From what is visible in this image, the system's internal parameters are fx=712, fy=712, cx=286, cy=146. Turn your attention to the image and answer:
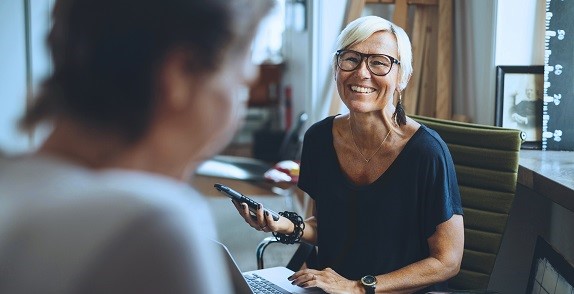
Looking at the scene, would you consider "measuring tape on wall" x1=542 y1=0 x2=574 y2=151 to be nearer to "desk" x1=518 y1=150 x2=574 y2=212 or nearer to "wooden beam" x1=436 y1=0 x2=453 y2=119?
"desk" x1=518 y1=150 x2=574 y2=212

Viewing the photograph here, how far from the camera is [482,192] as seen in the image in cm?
205

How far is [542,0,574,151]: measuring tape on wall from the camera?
7.96 feet

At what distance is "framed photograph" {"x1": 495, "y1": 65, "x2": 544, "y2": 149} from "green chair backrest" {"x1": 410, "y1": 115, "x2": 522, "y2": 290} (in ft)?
1.72

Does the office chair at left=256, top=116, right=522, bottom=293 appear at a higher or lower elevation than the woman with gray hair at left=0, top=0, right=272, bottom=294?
lower

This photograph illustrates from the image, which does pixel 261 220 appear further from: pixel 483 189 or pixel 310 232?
pixel 483 189

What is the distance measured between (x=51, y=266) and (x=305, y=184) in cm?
160

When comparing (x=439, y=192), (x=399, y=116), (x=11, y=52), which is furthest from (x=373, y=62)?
(x=11, y=52)

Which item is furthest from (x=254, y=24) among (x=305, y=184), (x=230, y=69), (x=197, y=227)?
(x=305, y=184)

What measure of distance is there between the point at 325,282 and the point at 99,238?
117cm

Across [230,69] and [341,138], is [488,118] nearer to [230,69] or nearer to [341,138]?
[341,138]

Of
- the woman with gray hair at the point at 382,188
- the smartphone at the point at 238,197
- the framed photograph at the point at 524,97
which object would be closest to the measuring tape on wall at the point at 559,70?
the framed photograph at the point at 524,97

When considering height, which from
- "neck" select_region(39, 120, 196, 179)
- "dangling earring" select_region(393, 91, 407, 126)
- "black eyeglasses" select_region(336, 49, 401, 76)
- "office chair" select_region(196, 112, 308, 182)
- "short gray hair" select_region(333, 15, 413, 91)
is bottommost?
"office chair" select_region(196, 112, 308, 182)

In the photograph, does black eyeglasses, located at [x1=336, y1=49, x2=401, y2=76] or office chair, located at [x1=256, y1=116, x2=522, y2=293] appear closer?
black eyeglasses, located at [x1=336, y1=49, x2=401, y2=76]

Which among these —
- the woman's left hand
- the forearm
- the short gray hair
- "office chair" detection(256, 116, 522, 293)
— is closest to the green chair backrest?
"office chair" detection(256, 116, 522, 293)
